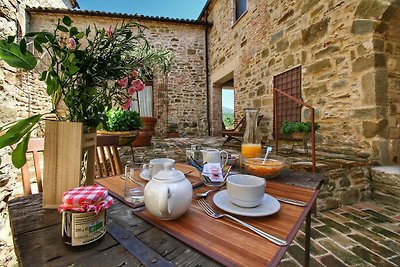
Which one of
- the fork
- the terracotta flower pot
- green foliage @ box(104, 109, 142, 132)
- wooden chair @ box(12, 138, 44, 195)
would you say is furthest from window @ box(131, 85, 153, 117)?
the fork

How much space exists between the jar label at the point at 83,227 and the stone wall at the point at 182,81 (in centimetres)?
624

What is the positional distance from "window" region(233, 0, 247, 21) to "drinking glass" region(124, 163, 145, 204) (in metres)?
5.62

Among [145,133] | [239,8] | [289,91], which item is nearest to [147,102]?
[145,133]

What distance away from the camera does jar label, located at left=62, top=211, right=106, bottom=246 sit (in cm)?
46

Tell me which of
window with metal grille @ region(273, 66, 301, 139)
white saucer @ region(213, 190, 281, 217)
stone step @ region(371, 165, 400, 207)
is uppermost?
window with metal grille @ region(273, 66, 301, 139)

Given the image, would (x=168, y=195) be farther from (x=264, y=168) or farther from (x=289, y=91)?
(x=289, y=91)

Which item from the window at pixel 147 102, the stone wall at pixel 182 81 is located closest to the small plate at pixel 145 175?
the stone wall at pixel 182 81

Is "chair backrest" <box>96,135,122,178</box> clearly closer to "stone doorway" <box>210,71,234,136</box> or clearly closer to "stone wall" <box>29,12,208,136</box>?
"stone wall" <box>29,12,208,136</box>

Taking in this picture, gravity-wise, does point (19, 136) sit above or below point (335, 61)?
below

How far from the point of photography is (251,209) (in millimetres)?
616

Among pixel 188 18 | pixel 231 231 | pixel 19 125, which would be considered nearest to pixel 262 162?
pixel 231 231

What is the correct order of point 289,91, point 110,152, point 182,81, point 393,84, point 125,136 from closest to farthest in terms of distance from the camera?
1. point 110,152
2. point 393,84
3. point 125,136
4. point 289,91
5. point 182,81

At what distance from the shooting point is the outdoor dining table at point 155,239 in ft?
1.39

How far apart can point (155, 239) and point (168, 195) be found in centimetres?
Answer: 11
